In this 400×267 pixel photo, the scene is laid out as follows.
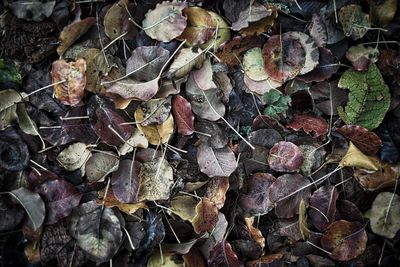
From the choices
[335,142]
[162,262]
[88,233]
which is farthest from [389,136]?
[88,233]

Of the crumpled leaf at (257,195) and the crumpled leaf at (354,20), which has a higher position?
the crumpled leaf at (354,20)

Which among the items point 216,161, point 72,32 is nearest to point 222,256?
point 216,161

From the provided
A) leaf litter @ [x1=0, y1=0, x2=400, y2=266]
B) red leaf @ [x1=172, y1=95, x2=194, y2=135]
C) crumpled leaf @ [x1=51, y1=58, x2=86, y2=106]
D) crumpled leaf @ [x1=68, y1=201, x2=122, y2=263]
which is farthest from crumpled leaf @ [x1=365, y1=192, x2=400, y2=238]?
crumpled leaf @ [x1=51, y1=58, x2=86, y2=106]

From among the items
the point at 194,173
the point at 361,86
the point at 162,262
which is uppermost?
the point at 361,86

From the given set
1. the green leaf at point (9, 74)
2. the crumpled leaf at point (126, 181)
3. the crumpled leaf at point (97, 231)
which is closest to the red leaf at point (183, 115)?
the crumpled leaf at point (126, 181)

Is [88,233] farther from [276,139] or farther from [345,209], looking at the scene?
[345,209]

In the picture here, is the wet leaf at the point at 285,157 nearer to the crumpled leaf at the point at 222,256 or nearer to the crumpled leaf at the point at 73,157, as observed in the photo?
the crumpled leaf at the point at 222,256
